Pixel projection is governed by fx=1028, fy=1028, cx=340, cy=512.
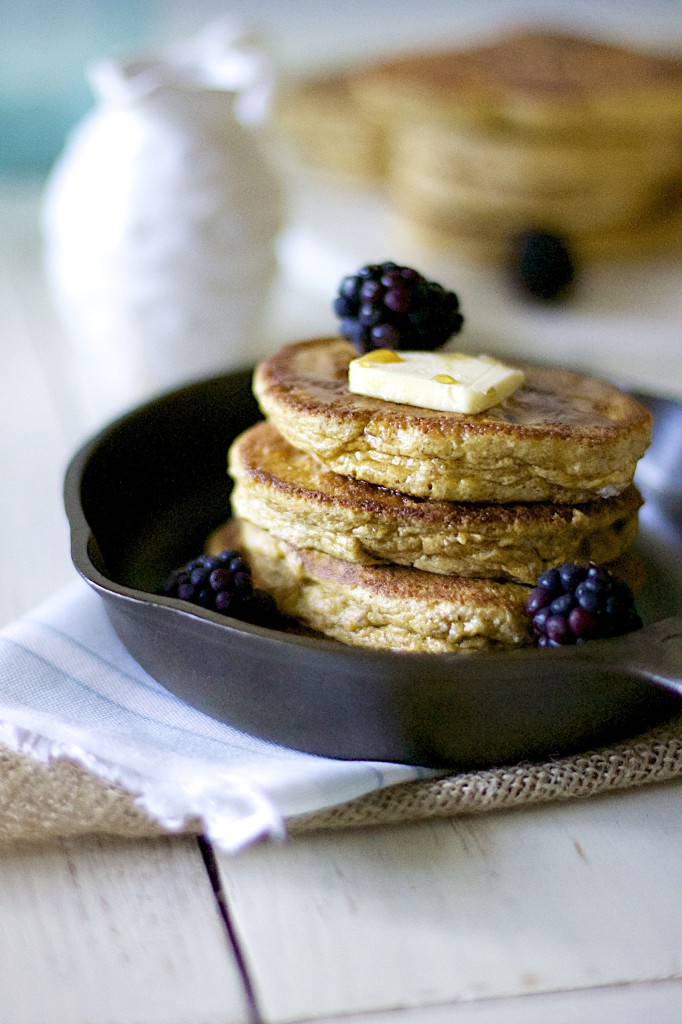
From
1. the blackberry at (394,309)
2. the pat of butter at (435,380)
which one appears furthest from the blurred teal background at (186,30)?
the pat of butter at (435,380)

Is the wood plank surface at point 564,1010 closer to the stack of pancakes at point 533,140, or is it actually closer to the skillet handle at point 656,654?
the skillet handle at point 656,654

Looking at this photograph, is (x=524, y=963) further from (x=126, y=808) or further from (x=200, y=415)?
(x=200, y=415)

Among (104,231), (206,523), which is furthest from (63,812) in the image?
(104,231)

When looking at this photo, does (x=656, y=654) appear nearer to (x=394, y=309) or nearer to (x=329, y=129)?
(x=394, y=309)

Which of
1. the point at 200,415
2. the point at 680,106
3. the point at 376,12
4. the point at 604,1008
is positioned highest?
the point at 376,12

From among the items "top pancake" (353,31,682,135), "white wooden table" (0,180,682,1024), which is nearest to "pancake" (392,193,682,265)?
"top pancake" (353,31,682,135)

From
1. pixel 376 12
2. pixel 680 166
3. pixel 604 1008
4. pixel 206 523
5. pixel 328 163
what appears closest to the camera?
pixel 604 1008

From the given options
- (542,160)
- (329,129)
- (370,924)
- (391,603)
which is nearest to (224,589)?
(391,603)
